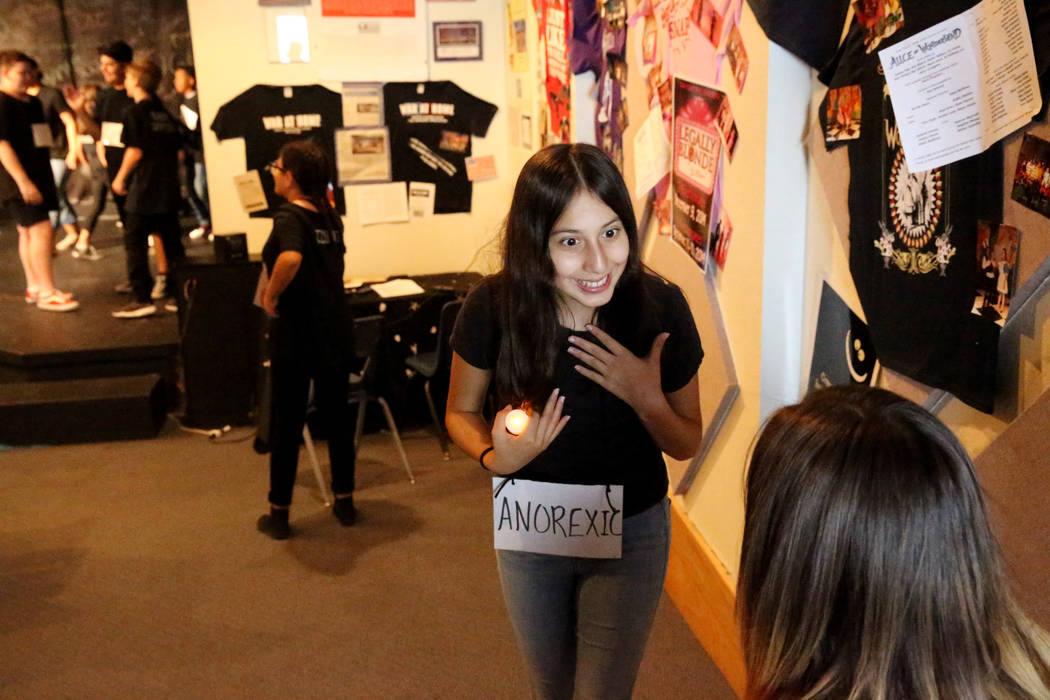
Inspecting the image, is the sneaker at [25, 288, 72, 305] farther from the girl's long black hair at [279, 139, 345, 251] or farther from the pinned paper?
the girl's long black hair at [279, 139, 345, 251]

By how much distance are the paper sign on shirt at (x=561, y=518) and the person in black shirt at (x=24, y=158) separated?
4.86m

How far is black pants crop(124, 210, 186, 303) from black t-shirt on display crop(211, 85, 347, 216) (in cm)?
115

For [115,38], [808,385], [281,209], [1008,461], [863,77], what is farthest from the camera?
[115,38]

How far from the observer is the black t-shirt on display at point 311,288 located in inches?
134

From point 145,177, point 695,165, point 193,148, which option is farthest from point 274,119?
point 695,165

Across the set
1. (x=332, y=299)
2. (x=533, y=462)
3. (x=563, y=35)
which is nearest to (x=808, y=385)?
(x=533, y=462)

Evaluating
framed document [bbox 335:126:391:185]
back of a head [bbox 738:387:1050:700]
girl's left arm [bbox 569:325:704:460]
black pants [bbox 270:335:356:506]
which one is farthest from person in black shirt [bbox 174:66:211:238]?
back of a head [bbox 738:387:1050:700]

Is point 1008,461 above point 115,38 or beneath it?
beneath

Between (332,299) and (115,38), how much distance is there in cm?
723

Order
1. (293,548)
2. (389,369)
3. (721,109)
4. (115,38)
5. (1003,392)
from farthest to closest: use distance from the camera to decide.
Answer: (115,38), (389,369), (293,548), (721,109), (1003,392)

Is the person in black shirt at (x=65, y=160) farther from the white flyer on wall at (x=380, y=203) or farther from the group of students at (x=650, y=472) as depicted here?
the group of students at (x=650, y=472)

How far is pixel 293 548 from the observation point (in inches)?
144

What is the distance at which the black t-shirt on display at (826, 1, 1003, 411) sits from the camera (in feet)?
4.97

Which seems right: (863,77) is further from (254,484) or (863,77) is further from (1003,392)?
(254,484)
